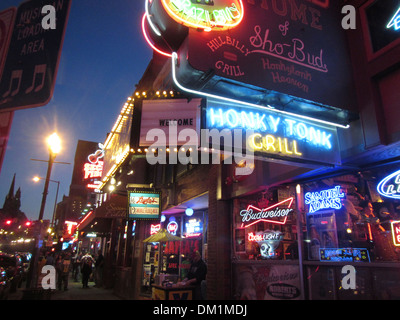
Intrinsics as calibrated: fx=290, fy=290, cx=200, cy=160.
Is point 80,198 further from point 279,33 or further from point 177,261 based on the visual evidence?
point 279,33

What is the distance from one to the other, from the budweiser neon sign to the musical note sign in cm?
578

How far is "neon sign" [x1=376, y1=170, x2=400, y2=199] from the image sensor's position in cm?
510

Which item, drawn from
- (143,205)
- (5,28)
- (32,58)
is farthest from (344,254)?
(143,205)

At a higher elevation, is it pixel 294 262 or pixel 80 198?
pixel 80 198

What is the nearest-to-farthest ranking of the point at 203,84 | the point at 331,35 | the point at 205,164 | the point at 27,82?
the point at 27,82 → the point at 203,84 → the point at 331,35 → the point at 205,164

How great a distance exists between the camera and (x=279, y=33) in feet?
16.8

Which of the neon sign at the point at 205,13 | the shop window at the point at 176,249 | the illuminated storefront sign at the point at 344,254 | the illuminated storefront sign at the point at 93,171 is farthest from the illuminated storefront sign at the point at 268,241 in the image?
the illuminated storefront sign at the point at 93,171

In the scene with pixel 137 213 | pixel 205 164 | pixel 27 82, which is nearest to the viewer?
pixel 27 82

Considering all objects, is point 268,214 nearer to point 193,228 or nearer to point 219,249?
point 219,249

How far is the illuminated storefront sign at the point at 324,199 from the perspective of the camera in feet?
19.7

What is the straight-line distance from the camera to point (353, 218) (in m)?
5.77

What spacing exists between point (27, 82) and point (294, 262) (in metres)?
6.13

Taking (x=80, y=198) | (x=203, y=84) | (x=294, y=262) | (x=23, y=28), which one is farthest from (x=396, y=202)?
(x=80, y=198)

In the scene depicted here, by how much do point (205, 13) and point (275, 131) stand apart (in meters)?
2.16
